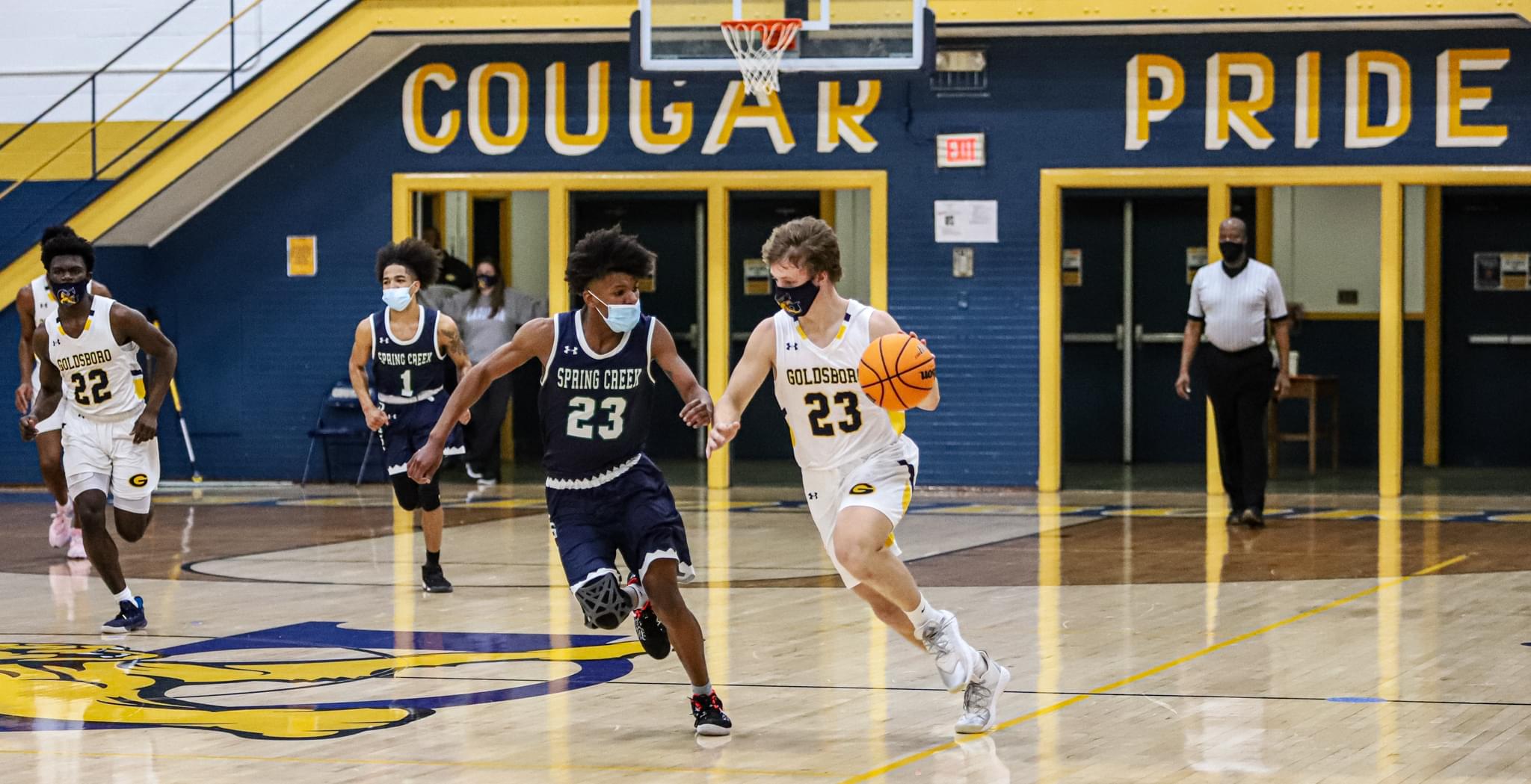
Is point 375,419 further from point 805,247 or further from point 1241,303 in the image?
point 1241,303

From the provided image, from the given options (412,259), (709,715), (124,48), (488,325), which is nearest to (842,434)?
(709,715)

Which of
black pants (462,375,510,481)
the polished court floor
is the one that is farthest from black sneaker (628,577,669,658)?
black pants (462,375,510,481)

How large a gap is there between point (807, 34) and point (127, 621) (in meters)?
7.63

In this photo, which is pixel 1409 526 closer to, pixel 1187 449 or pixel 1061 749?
pixel 1187 449

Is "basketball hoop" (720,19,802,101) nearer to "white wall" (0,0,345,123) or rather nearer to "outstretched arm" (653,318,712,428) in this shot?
"white wall" (0,0,345,123)

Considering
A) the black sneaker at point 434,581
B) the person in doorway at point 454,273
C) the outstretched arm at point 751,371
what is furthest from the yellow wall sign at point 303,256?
the outstretched arm at point 751,371

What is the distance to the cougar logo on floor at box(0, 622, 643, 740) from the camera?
7.03 meters

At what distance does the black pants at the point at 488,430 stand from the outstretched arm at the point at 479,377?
10.4 meters

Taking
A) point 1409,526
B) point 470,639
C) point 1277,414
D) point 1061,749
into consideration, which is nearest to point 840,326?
point 1061,749

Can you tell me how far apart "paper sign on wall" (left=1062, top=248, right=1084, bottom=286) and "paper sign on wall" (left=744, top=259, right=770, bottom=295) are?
116 inches

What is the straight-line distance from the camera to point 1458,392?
770 inches

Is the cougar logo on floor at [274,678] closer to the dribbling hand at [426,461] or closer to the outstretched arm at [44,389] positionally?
the dribbling hand at [426,461]

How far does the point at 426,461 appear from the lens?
7.07 metres

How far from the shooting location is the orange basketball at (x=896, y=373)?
6762mm
